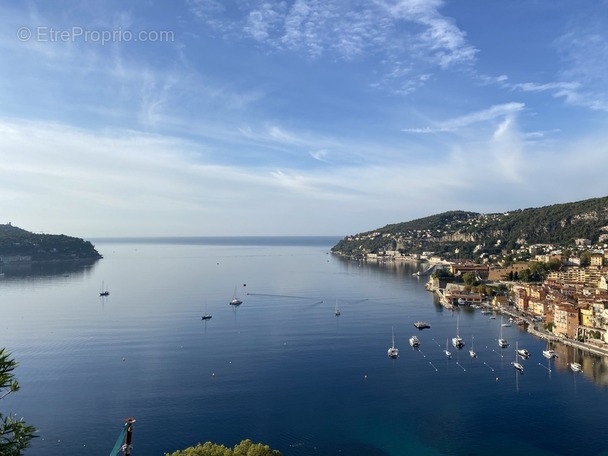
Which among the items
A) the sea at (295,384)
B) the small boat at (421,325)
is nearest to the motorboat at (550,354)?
the sea at (295,384)

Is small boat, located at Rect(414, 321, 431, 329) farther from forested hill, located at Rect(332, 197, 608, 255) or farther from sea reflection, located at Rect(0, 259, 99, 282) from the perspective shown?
sea reflection, located at Rect(0, 259, 99, 282)

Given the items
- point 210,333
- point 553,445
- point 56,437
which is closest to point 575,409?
point 553,445

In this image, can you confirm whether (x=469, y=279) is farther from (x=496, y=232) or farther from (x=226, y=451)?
(x=226, y=451)

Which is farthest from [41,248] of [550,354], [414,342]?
[550,354]

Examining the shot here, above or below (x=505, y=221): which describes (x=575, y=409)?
below

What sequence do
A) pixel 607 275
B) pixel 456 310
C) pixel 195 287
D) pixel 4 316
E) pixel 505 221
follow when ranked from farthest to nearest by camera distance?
pixel 505 221
pixel 195 287
pixel 607 275
pixel 456 310
pixel 4 316

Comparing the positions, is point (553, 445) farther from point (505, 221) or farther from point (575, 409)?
point (505, 221)
